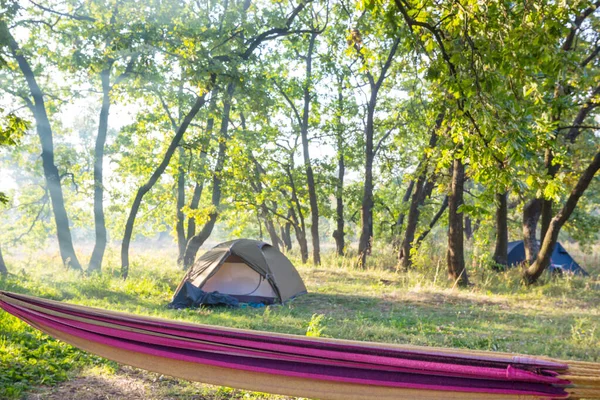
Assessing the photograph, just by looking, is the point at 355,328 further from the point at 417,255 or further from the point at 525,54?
the point at 417,255

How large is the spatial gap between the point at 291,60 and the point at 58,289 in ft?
33.4

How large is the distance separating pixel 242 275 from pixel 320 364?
6.83 m

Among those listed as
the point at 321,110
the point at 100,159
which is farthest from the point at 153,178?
the point at 321,110

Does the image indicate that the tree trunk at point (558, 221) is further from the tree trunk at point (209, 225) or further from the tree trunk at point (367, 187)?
the tree trunk at point (209, 225)

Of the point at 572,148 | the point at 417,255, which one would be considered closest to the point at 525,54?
the point at 572,148

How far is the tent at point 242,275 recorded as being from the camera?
8.68m

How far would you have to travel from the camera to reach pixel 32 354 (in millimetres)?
4312

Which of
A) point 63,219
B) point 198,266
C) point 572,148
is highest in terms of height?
point 572,148

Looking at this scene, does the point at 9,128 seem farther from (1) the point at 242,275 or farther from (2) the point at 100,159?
(2) the point at 100,159

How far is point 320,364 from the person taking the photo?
→ 219cm

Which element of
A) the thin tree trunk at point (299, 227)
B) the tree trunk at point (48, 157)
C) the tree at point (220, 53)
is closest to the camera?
the tree at point (220, 53)

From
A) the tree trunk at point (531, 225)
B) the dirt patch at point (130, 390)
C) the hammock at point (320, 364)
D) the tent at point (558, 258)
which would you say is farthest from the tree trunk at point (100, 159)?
the hammock at point (320, 364)

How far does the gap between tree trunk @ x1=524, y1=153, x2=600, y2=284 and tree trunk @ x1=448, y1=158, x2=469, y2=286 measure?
1234 millimetres

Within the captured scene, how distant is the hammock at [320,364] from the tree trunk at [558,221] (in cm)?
753
